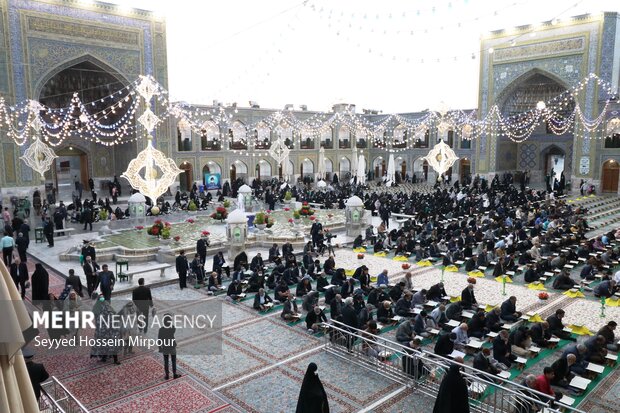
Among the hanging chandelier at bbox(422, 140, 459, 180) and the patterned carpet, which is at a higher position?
the hanging chandelier at bbox(422, 140, 459, 180)

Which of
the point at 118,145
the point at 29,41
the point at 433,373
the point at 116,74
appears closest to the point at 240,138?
the point at 118,145

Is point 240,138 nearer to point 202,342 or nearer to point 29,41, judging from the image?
point 29,41

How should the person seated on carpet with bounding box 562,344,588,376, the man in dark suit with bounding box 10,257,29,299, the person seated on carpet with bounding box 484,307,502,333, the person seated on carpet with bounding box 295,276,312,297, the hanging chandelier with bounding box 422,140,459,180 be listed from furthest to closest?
the hanging chandelier with bounding box 422,140,459,180
the man in dark suit with bounding box 10,257,29,299
the person seated on carpet with bounding box 295,276,312,297
the person seated on carpet with bounding box 484,307,502,333
the person seated on carpet with bounding box 562,344,588,376

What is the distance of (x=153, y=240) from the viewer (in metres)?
14.8

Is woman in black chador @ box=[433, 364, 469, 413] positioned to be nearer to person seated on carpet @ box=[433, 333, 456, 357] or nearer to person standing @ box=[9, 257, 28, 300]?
person seated on carpet @ box=[433, 333, 456, 357]

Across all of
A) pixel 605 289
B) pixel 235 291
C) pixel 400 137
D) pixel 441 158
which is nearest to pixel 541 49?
pixel 441 158

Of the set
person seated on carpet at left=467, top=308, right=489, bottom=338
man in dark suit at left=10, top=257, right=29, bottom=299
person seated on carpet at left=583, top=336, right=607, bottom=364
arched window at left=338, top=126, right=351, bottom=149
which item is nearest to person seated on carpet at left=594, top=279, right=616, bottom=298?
person seated on carpet at left=583, top=336, right=607, bottom=364

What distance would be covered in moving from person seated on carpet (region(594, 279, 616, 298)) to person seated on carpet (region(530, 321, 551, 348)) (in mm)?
2868

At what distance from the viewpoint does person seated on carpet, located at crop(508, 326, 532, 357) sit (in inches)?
285

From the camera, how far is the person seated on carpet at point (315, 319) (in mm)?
8195

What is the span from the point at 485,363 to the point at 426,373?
79 centimetres

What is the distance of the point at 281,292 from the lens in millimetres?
9727

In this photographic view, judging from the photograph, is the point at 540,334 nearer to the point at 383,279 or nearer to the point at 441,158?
the point at 383,279

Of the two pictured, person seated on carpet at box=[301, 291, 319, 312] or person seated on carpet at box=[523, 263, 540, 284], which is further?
person seated on carpet at box=[523, 263, 540, 284]
